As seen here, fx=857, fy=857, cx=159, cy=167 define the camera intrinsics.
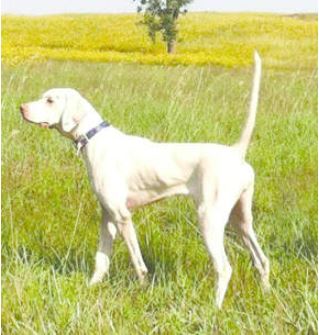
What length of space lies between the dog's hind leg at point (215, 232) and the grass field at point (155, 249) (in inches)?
4.9

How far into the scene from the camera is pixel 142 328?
371 centimetres

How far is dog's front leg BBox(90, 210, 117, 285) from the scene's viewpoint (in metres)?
4.43

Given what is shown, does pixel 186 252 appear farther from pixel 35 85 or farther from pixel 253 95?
pixel 35 85

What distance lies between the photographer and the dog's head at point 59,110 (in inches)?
175

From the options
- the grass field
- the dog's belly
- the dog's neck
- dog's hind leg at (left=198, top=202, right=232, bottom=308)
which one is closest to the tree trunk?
the grass field

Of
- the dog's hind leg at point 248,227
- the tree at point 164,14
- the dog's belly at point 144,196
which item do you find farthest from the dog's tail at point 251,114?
the tree at point 164,14

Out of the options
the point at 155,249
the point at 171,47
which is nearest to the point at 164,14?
the point at 171,47

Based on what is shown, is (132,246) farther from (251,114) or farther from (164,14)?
(164,14)

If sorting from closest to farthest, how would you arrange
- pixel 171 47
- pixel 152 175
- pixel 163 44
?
pixel 152 175 → pixel 171 47 → pixel 163 44

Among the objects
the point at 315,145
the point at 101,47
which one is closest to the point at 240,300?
the point at 315,145

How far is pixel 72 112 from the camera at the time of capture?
446 centimetres

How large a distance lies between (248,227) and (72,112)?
43.2 inches

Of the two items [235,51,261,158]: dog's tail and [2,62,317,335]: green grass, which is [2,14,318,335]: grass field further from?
[235,51,261,158]: dog's tail

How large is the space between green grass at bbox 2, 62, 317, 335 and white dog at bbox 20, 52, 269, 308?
17 cm
